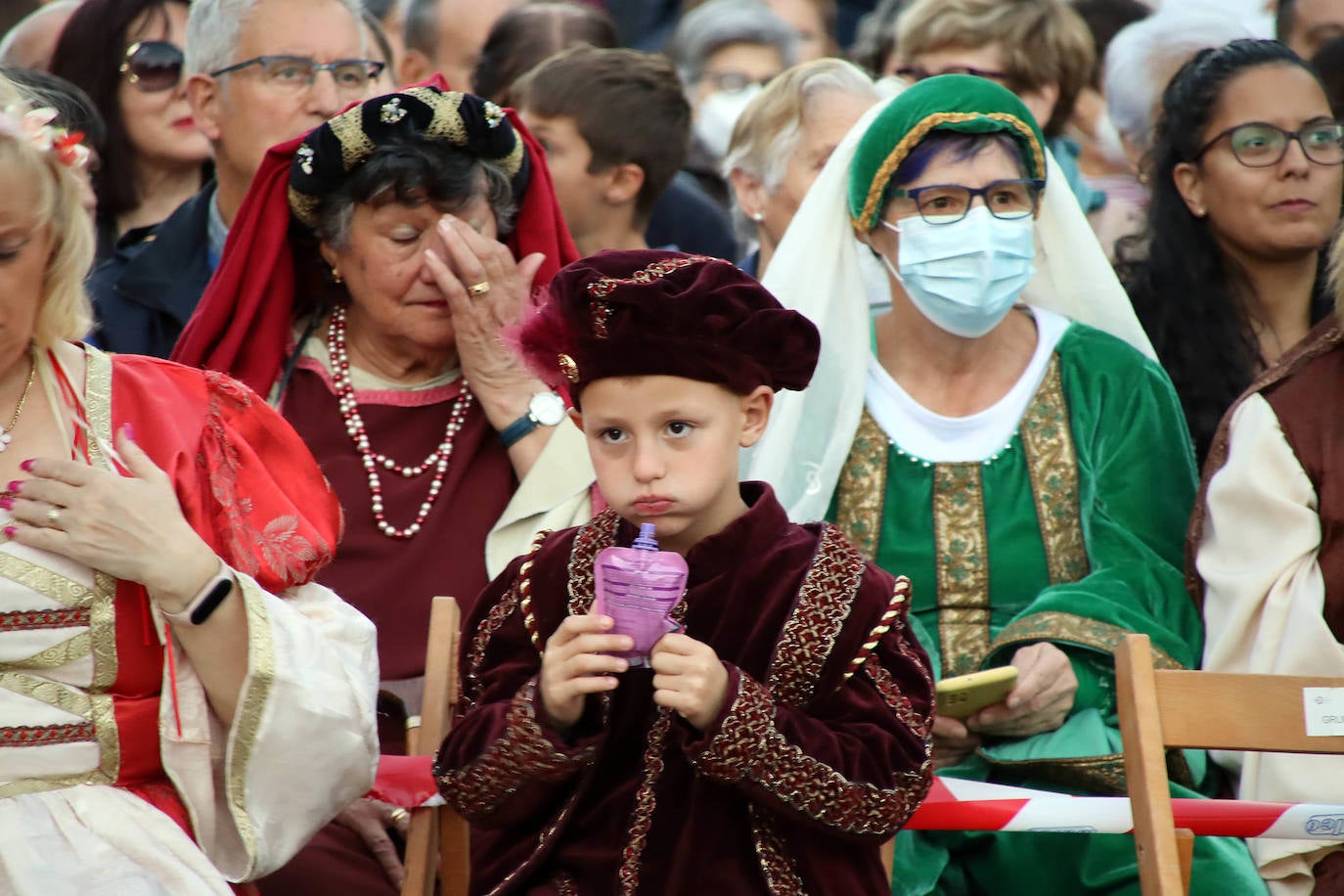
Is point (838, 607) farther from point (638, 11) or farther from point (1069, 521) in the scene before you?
point (638, 11)

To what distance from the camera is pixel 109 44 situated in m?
5.45

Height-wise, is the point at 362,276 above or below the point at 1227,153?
below

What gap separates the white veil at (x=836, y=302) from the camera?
405 centimetres

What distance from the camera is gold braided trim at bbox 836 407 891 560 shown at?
3.99m

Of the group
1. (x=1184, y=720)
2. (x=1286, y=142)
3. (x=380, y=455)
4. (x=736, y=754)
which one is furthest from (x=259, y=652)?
(x=1286, y=142)

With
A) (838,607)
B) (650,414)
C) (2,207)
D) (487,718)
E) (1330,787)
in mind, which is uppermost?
(2,207)

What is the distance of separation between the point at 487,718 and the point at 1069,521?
1618 mm

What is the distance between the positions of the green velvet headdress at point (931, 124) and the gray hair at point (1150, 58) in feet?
5.13

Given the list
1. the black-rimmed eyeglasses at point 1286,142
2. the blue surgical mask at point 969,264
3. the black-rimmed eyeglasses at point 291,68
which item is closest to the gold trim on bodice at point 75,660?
the blue surgical mask at point 969,264

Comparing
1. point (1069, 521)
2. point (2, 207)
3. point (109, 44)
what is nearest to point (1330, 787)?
point (1069, 521)

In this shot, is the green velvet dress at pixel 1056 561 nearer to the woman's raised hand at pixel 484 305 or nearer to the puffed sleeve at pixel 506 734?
the woman's raised hand at pixel 484 305

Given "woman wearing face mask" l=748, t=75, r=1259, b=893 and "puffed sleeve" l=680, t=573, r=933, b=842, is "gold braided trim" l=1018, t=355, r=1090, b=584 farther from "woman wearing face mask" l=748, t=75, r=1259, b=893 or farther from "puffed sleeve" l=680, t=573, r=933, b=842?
"puffed sleeve" l=680, t=573, r=933, b=842

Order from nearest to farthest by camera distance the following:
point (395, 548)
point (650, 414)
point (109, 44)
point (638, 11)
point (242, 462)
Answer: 1. point (650, 414)
2. point (242, 462)
3. point (395, 548)
4. point (109, 44)
5. point (638, 11)

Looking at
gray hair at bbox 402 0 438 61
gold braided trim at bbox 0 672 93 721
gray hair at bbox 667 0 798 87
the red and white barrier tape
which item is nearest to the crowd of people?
gold braided trim at bbox 0 672 93 721
